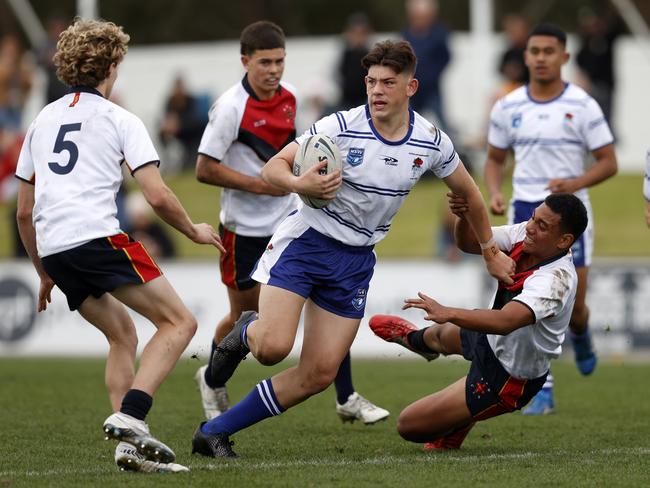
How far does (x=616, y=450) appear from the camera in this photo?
7066 mm

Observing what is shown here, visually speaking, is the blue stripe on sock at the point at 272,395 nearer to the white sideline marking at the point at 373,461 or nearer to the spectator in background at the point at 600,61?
the white sideline marking at the point at 373,461

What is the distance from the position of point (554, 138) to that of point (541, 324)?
2721mm

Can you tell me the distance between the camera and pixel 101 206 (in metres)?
6.23

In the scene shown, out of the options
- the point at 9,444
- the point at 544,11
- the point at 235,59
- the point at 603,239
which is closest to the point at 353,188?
the point at 9,444

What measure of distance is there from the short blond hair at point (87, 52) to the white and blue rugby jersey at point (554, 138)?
12.3 ft

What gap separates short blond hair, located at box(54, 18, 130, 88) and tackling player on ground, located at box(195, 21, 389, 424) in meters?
1.80

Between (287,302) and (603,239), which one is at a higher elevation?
(287,302)

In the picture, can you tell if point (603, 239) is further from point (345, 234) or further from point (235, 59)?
point (345, 234)

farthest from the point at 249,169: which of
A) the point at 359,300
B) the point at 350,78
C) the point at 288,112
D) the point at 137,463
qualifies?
the point at 350,78

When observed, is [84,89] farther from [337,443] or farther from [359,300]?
[337,443]

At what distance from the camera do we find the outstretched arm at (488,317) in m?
6.23

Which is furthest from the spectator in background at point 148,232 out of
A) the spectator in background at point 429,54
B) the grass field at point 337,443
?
the grass field at point 337,443

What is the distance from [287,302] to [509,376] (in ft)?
4.33

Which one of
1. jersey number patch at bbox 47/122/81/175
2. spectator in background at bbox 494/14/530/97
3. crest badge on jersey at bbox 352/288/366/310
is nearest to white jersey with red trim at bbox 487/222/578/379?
crest badge on jersey at bbox 352/288/366/310
